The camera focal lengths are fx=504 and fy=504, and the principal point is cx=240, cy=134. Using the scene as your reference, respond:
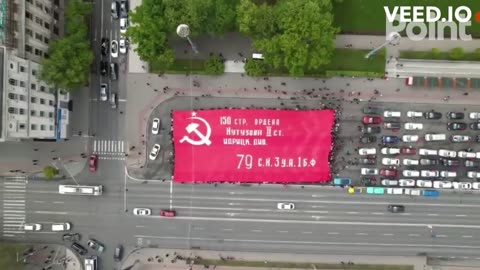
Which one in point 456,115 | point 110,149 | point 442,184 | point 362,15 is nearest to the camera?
point 442,184

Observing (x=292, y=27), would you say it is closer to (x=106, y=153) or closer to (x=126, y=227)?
(x=106, y=153)

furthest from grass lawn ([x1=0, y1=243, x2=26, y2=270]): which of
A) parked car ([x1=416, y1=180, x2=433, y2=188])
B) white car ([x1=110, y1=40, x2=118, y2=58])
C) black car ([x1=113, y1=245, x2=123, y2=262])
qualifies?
parked car ([x1=416, y1=180, x2=433, y2=188])

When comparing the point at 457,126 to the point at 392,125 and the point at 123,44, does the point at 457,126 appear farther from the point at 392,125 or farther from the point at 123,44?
the point at 123,44

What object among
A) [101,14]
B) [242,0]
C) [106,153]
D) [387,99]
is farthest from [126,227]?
[387,99]

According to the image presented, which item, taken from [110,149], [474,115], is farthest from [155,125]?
[474,115]

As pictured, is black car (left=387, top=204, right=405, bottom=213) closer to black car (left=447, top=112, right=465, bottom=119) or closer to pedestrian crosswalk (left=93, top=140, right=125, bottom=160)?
black car (left=447, top=112, right=465, bottom=119)

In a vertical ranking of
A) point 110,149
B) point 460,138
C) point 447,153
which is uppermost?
point 460,138

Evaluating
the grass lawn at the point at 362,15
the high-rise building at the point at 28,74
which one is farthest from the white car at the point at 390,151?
the high-rise building at the point at 28,74
